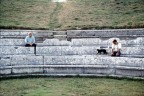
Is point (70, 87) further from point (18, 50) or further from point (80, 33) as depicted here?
point (80, 33)

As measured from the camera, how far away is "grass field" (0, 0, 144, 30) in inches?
1038

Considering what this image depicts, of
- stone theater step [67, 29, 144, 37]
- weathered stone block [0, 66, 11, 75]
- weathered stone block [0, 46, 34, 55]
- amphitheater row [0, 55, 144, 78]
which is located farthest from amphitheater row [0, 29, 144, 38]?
weathered stone block [0, 66, 11, 75]

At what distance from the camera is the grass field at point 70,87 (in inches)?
500

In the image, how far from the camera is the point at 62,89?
13406 millimetres

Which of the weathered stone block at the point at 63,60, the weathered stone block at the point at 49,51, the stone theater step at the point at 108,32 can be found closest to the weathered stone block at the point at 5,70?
the weathered stone block at the point at 63,60

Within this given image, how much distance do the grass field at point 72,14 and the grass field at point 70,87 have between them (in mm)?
11099

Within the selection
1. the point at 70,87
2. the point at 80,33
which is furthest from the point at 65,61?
the point at 80,33

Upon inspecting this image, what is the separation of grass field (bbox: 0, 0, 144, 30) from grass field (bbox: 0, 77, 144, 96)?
11.1m

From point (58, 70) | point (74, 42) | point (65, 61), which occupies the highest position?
point (74, 42)

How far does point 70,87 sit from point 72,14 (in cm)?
1633

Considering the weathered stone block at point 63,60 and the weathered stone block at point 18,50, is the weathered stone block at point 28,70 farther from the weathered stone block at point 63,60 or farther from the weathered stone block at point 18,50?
the weathered stone block at point 18,50

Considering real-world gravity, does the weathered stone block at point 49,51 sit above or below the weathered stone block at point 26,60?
above

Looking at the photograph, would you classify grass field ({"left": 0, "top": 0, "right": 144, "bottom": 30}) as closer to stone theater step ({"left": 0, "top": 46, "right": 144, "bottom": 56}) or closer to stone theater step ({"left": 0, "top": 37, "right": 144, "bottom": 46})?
stone theater step ({"left": 0, "top": 37, "right": 144, "bottom": 46})

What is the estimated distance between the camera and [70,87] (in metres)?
13.7
